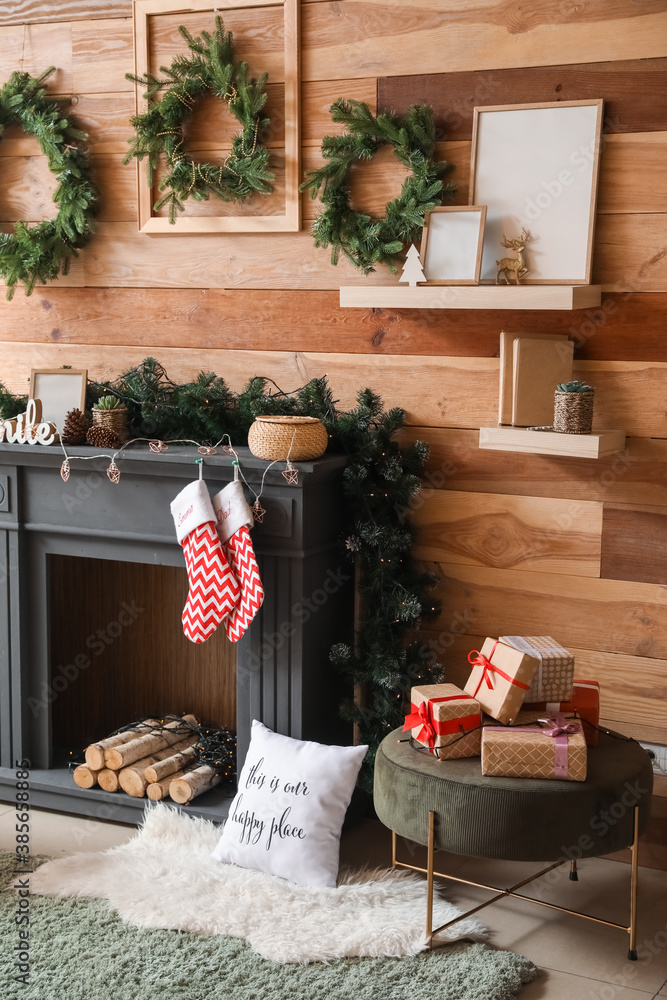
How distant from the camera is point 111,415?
111 inches

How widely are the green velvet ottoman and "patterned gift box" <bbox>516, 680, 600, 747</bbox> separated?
7 centimetres

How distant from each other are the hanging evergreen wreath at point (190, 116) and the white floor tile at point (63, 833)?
1.70 meters

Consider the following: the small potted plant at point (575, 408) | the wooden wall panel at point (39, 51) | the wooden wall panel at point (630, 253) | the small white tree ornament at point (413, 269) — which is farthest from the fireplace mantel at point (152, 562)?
the wooden wall panel at point (39, 51)

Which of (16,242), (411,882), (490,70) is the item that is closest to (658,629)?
(411,882)

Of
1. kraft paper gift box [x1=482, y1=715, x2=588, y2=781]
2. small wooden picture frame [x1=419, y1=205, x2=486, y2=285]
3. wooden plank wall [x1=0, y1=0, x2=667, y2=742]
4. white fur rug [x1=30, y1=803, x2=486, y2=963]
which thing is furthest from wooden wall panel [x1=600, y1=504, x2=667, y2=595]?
white fur rug [x1=30, y1=803, x2=486, y2=963]

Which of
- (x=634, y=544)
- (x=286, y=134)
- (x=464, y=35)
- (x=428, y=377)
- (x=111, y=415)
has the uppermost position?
(x=464, y=35)

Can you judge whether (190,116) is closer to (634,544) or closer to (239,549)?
(239,549)

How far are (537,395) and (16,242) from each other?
5.39 feet

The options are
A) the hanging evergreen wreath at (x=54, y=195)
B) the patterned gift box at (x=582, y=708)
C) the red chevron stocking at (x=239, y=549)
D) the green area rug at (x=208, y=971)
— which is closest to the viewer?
the green area rug at (x=208, y=971)

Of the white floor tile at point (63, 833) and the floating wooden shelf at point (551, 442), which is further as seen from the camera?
the white floor tile at point (63, 833)

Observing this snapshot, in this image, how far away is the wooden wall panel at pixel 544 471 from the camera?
2.54m

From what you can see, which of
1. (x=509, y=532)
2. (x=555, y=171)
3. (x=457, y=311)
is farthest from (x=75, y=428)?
(x=555, y=171)

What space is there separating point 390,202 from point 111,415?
0.93 meters

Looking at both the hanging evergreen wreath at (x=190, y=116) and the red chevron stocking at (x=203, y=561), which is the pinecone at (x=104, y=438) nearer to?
the red chevron stocking at (x=203, y=561)
